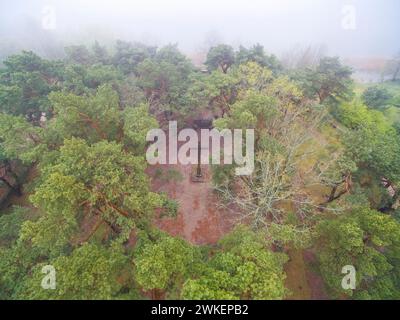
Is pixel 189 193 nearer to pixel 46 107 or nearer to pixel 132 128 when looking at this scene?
pixel 132 128

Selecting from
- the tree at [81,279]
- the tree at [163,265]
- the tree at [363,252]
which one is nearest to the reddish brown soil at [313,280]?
the tree at [363,252]

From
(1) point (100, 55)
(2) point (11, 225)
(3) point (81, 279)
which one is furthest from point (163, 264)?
Answer: (1) point (100, 55)

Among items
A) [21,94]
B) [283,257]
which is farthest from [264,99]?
[21,94]

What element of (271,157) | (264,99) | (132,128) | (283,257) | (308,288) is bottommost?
(308,288)

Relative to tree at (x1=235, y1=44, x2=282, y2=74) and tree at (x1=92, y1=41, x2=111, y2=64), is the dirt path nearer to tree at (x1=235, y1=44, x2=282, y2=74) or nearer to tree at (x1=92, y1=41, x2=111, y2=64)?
tree at (x1=235, y1=44, x2=282, y2=74)

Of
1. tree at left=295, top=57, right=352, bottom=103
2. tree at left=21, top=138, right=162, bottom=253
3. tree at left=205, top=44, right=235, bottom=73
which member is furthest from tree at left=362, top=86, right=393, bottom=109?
tree at left=21, top=138, right=162, bottom=253
